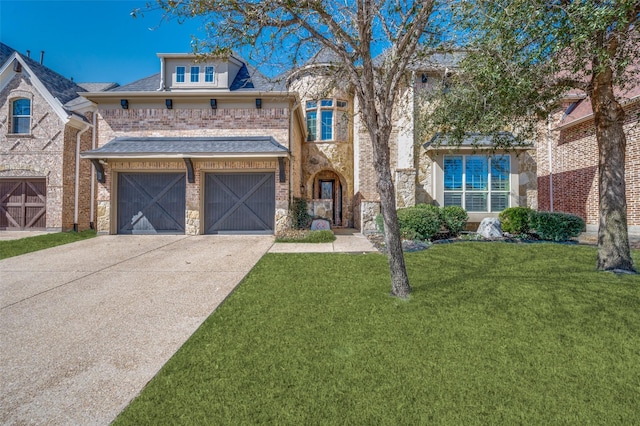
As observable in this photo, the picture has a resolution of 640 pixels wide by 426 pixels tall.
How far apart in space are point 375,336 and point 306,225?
27.0ft

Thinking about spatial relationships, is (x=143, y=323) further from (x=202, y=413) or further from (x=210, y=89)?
(x=210, y=89)

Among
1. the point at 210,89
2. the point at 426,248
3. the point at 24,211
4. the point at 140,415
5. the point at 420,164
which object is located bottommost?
the point at 140,415

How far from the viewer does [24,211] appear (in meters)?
12.1

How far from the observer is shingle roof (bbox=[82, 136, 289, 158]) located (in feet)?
31.7

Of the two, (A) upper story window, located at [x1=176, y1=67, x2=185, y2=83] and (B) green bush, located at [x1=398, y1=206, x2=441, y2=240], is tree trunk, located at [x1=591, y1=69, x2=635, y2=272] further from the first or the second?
(A) upper story window, located at [x1=176, y1=67, x2=185, y2=83]

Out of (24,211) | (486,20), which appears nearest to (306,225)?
(486,20)

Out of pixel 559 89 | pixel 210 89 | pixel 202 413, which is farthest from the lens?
pixel 210 89

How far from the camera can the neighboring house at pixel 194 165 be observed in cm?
1059

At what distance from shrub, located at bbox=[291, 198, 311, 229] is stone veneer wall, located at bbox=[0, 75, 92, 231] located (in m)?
10.1

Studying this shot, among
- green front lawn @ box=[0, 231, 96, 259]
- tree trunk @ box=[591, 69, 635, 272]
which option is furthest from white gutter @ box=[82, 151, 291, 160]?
tree trunk @ box=[591, 69, 635, 272]

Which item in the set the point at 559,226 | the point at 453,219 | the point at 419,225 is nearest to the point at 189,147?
the point at 419,225

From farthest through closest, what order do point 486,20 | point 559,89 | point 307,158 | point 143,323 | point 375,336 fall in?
point 307,158 < point 559,89 < point 486,20 < point 143,323 < point 375,336

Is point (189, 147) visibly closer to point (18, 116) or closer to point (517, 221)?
point (18, 116)

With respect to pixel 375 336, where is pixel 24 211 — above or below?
above
